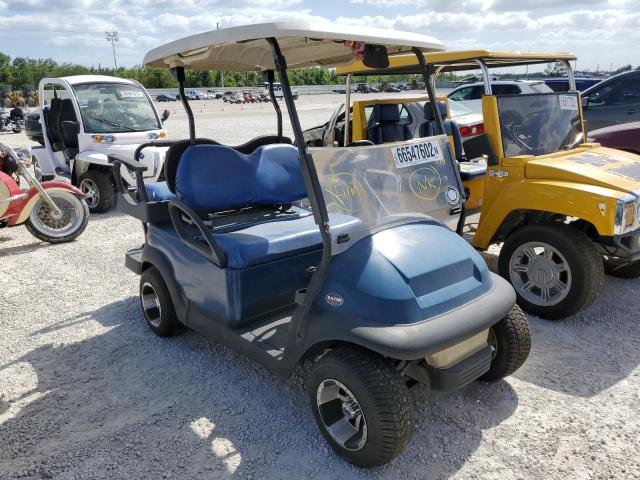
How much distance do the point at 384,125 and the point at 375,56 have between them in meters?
3.44

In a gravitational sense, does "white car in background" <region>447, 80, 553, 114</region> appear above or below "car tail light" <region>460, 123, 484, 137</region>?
above

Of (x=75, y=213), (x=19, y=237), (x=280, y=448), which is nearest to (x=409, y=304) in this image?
(x=280, y=448)

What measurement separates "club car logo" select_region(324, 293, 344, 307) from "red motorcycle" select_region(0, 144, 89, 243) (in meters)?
4.60

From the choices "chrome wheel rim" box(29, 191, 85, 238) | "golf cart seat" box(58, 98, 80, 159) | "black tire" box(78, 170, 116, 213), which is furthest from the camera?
"golf cart seat" box(58, 98, 80, 159)

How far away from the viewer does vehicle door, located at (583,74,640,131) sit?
816 centimetres

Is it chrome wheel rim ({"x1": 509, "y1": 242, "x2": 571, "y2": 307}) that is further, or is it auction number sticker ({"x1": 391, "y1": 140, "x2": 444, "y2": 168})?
chrome wheel rim ({"x1": 509, "y1": 242, "x2": 571, "y2": 307})

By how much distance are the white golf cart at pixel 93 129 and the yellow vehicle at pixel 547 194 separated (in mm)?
4195

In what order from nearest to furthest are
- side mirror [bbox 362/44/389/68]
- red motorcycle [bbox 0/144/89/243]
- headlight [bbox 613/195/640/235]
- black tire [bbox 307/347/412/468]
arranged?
black tire [bbox 307/347/412/468], side mirror [bbox 362/44/389/68], headlight [bbox 613/195/640/235], red motorcycle [bbox 0/144/89/243]

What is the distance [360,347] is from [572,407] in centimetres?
137

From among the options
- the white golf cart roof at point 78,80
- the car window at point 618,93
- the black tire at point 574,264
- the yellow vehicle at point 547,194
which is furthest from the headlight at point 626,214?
the white golf cart roof at point 78,80

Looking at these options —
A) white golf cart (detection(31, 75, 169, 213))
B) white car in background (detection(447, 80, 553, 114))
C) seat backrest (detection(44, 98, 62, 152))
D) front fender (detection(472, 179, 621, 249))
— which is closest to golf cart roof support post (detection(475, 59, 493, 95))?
front fender (detection(472, 179, 621, 249))

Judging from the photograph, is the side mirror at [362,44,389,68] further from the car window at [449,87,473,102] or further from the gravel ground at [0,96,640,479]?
the car window at [449,87,473,102]

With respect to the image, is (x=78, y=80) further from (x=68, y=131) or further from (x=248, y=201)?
(x=248, y=201)

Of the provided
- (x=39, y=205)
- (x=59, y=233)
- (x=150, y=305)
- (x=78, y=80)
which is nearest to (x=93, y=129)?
(x=78, y=80)
